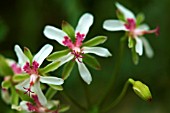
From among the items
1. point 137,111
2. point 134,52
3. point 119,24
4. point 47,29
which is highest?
point 47,29

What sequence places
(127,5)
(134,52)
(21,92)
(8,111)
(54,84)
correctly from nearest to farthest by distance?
(54,84), (21,92), (134,52), (8,111), (127,5)

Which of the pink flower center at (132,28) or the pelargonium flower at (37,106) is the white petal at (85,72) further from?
the pink flower center at (132,28)

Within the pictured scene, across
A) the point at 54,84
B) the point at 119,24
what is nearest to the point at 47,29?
the point at 54,84

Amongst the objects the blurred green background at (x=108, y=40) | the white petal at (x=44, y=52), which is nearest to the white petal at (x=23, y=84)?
the white petal at (x=44, y=52)

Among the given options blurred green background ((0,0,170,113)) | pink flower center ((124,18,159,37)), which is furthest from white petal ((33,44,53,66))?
blurred green background ((0,0,170,113))

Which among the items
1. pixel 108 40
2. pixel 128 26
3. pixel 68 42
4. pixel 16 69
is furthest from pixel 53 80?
pixel 108 40

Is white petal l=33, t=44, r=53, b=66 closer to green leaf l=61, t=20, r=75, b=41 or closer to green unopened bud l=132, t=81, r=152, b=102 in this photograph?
green leaf l=61, t=20, r=75, b=41

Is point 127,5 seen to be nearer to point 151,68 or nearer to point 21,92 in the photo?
point 151,68
